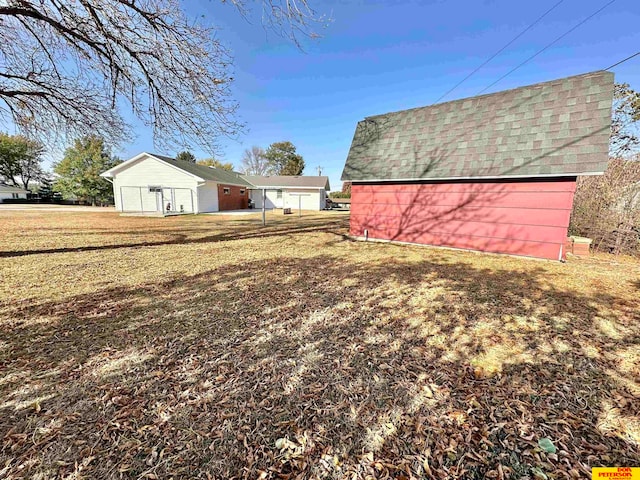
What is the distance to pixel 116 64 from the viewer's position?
18.5 ft

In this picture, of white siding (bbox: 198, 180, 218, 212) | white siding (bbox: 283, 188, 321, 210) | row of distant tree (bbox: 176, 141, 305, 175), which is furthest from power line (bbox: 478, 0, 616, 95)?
row of distant tree (bbox: 176, 141, 305, 175)

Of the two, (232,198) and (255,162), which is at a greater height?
(255,162)

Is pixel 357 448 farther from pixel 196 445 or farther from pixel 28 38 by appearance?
pixel 28 38

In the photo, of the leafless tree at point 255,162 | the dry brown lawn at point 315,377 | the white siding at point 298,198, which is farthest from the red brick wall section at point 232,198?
the leafless tree at point 255,162

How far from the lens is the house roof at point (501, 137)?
6035 millimetres

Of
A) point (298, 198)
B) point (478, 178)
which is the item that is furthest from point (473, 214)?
point (298, 198)

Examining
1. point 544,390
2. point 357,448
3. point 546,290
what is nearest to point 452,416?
point 357,448

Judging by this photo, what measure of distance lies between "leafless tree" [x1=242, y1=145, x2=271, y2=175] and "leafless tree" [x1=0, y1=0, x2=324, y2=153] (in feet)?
144

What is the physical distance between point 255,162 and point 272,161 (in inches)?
179

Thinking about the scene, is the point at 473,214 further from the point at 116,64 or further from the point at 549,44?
the point at 116,64

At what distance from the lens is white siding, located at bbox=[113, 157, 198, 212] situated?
1933 centimetres

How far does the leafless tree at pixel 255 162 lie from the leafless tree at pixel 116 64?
43.8 metres

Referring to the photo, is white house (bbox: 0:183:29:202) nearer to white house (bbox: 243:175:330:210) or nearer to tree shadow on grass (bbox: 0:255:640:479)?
white house (bbox: 243:175:330:210)

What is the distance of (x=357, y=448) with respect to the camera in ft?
5.70
